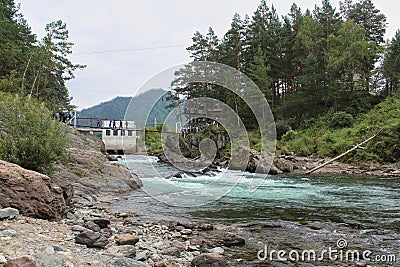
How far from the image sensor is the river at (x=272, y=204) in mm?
8422

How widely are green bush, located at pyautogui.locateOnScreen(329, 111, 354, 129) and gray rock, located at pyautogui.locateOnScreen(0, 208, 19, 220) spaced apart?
32191 millimetres

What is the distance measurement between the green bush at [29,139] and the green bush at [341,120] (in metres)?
30.0

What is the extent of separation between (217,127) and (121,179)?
22821mm

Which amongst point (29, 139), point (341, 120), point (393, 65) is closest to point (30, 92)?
point (29, 139)

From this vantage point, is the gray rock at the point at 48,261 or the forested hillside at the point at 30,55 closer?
the gray rock at the point at 48,261

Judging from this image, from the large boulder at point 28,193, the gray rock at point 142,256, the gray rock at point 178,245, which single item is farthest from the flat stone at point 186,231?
the large boulder at point 28,193

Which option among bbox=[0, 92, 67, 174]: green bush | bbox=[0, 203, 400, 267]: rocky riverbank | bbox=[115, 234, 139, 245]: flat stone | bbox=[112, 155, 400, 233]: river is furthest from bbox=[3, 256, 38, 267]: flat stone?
bbox=[0, 92, 67, 174]: green bush

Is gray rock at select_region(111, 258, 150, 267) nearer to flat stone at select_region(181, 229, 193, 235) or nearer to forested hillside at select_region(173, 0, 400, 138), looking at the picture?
flat stone at select_region(181, 229, 193, 235)

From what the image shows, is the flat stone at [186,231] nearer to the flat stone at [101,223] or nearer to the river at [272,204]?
the river at [272,204]

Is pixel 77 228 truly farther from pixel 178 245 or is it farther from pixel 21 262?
pixel 21 262

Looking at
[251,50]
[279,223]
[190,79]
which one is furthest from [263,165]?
[251,50]

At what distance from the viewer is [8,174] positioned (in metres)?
6.12

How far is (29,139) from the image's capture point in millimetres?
8000

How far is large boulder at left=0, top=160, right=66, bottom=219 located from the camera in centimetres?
594
